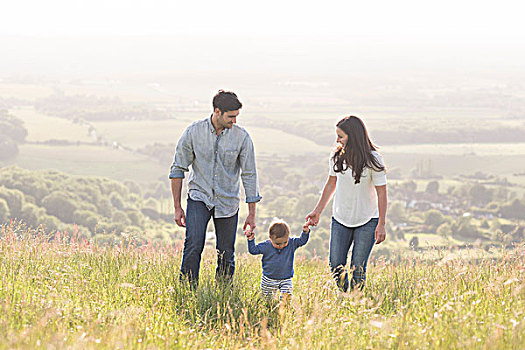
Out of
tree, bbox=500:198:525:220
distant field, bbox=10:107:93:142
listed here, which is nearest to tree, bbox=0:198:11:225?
distant field, bbox=10:107:93:142

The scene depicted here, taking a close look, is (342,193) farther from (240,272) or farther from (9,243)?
A: (9,243)

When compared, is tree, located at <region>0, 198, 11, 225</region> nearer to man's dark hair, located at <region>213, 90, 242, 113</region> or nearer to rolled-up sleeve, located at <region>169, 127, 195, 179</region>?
rolled-up sleeve, located at <region>169, 127, 195, 179</region>

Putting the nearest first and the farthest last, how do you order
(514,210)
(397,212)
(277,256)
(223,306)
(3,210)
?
(223,306), (277,256), (3,210), (514,210), (397,212)

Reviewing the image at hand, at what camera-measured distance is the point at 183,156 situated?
14.6ft

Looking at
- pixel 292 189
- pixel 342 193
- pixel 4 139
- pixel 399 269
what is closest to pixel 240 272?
pixel 342 193

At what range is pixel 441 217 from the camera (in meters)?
88.7

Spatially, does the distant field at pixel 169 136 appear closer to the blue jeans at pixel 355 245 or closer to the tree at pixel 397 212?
the tree at pixel 397 212

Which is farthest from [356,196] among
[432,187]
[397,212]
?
[432,187]

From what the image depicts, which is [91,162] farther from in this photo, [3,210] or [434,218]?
[434,218]

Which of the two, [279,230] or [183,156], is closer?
[279,230]

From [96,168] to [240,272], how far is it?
12024 cm

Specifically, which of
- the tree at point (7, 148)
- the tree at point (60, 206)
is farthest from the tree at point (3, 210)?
the tree at point (7, 148)

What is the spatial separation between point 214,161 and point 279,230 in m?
0.76

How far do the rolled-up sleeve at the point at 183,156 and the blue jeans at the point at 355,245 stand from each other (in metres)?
1.28
